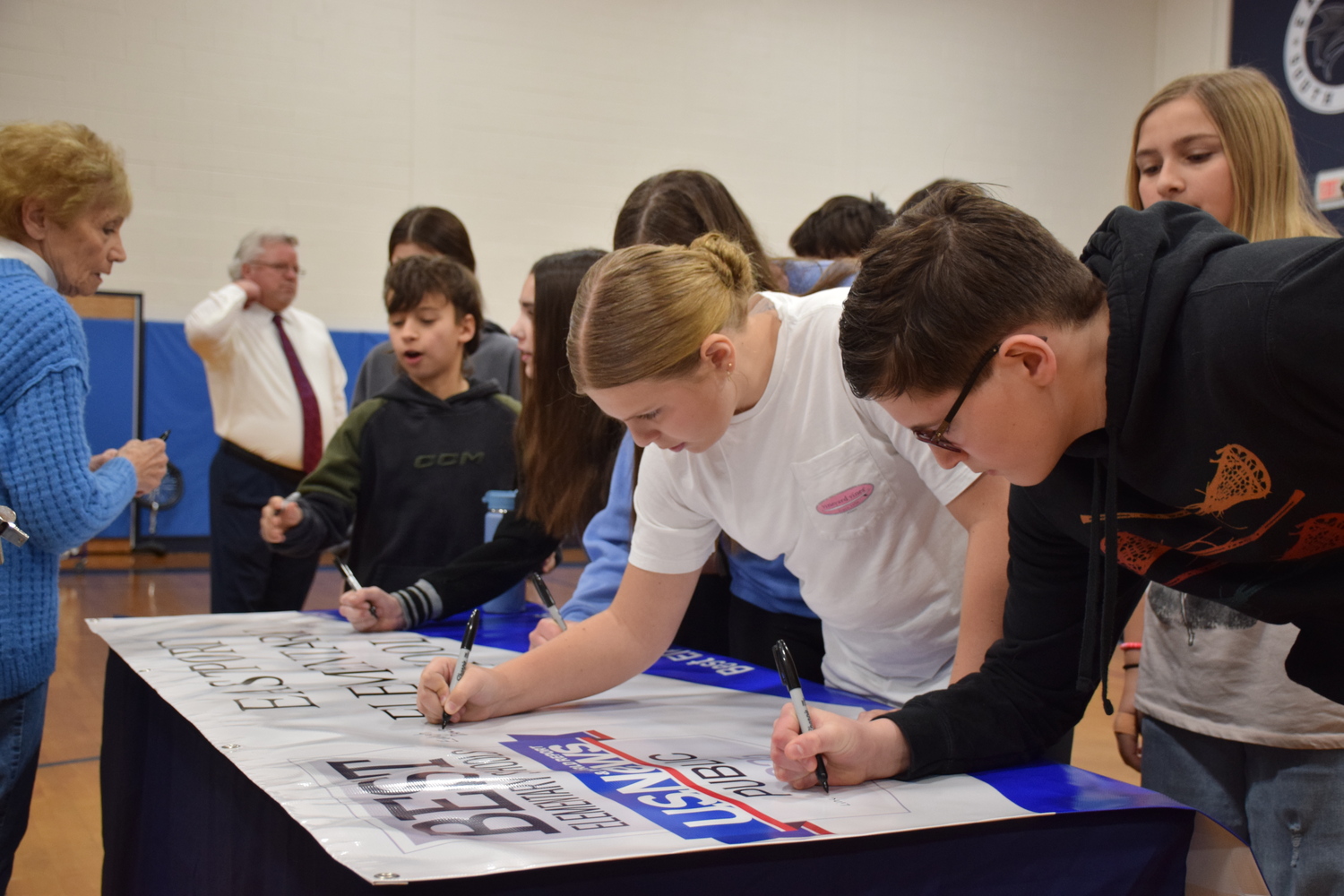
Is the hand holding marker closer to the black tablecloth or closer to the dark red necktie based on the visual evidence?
the black tablecloth

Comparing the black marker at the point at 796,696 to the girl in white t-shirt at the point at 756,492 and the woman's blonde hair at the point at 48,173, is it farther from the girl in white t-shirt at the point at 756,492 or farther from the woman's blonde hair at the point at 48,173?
the woman's blonde hair at the point at 48,173

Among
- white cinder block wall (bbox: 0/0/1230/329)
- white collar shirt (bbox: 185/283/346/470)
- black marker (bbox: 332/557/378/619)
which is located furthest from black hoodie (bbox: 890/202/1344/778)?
white cinder block wall (bbox: 0/0/1230/329)

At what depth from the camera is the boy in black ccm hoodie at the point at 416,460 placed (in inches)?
78.2

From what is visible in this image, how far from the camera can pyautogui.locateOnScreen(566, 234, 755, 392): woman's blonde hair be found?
43.8 inches

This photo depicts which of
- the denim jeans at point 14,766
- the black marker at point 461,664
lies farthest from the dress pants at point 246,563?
the black marker at point 461,664

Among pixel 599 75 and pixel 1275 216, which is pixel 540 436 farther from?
pixel 599 75

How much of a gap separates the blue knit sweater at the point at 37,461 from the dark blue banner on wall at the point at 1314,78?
5.51 m

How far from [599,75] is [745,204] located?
1.15 meters

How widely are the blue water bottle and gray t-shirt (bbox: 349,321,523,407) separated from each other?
95cm

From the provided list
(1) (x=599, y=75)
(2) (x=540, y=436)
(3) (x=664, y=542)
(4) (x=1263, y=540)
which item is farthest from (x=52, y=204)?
(1) (x=599, y=75)

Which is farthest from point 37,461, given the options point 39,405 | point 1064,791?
point 1064,791

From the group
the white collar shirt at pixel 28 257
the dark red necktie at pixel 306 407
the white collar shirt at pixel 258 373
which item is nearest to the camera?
the white collar shirt at pixel 28 257

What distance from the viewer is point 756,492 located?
1.25 meters

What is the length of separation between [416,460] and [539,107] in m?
4.59
